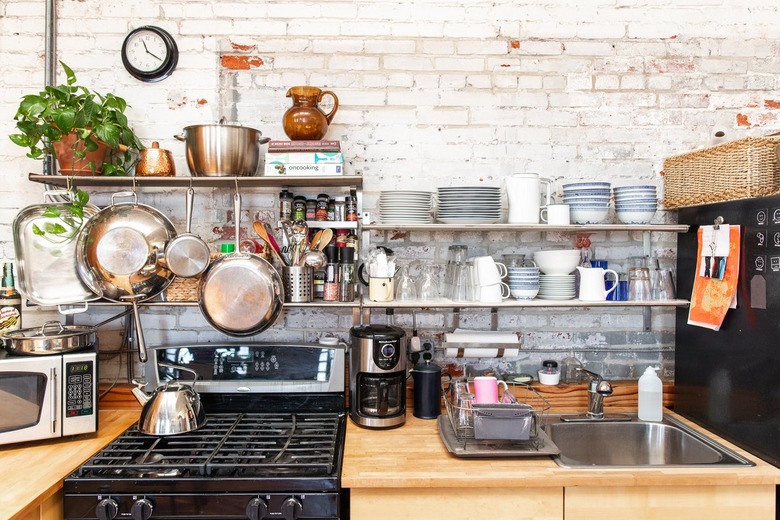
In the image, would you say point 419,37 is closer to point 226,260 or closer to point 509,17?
point 509,17

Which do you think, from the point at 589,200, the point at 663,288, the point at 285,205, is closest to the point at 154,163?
the point at 285,205

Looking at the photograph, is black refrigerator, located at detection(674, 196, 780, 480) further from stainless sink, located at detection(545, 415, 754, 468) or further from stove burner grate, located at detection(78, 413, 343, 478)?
stove burner grate, located at detection(78, 413, 343, 478)

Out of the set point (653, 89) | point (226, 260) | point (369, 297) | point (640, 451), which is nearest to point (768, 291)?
point (640, 451)

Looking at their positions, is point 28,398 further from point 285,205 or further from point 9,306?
point 285,205

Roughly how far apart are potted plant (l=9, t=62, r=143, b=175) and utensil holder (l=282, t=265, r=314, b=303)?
2.48 feet

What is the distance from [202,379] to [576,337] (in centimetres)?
151

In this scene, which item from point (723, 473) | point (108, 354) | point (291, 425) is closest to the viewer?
point (723, 473)

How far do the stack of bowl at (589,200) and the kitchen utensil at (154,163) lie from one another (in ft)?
4.92

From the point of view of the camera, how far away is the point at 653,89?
2229 millimetres

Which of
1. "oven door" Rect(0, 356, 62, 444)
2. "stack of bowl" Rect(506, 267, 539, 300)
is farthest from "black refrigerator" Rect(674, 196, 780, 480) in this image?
"oven door" Rect(0, 356, 62, 444)

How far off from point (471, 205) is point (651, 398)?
3.28ft

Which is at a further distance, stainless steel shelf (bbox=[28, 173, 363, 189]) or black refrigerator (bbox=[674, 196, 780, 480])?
stainless steel shelf (bbox=[28, 173, 363, 189])

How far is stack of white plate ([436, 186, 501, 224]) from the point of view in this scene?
6.42 feet

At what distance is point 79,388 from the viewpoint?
175 cm
